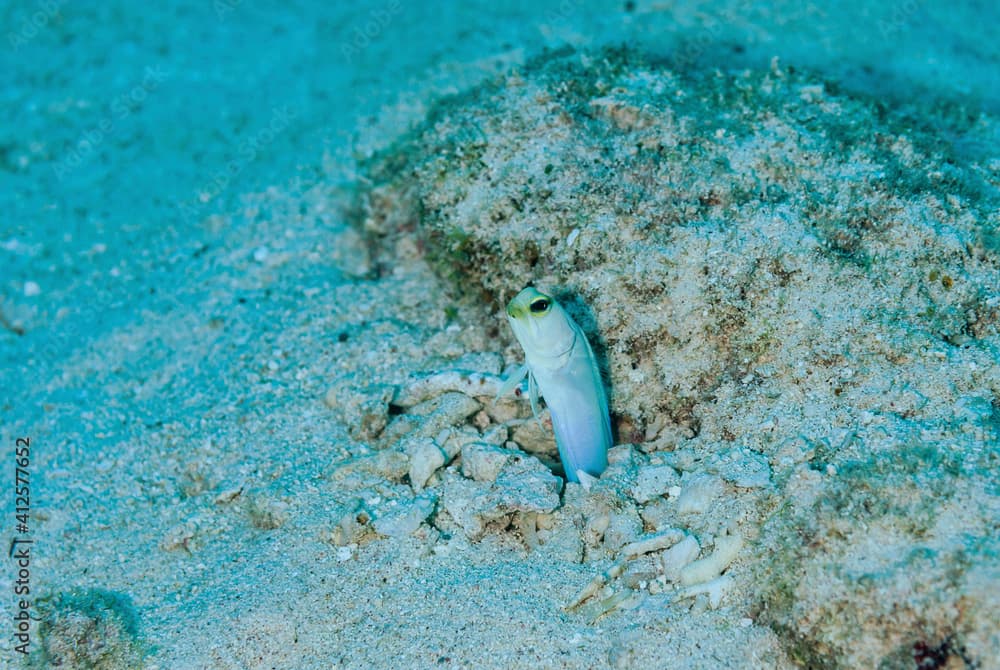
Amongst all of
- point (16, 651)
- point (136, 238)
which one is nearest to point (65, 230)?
point (136, 238)

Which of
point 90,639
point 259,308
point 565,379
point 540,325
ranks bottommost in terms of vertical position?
point 90,639

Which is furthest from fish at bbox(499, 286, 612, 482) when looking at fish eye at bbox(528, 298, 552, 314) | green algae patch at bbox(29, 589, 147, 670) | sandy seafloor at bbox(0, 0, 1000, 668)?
green algae patch at bbox(29, 589, 147, 670)

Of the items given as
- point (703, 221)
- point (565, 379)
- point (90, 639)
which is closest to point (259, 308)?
point (90, 639)

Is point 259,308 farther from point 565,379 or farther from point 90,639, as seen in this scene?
point 565,379

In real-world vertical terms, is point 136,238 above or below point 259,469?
above

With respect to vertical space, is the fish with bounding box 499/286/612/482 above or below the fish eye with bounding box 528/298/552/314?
below

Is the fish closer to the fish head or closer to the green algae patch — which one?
the fish head

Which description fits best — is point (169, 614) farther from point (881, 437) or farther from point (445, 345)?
point (881, 437)
